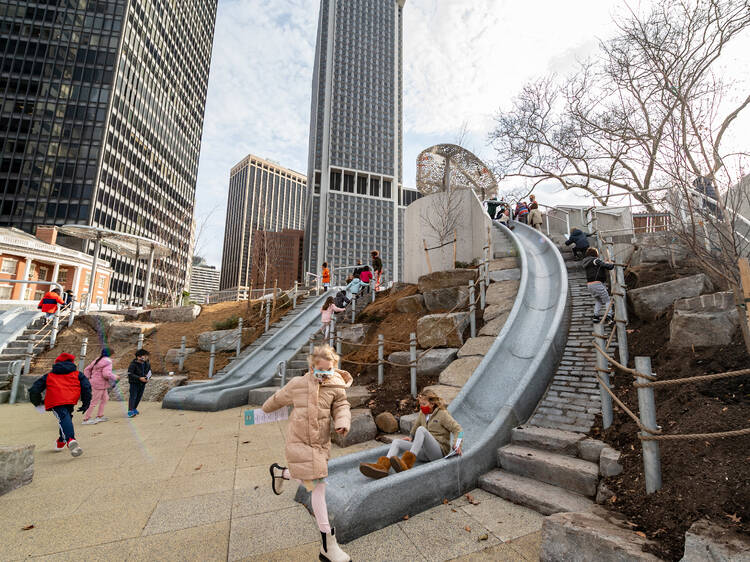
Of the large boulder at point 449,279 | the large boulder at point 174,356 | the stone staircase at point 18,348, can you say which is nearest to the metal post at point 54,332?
the stone staircase at point 18,348

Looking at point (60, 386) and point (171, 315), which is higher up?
point (171, 315)

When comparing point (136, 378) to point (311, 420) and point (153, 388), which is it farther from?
point (311, 420)

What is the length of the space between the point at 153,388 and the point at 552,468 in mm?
10659

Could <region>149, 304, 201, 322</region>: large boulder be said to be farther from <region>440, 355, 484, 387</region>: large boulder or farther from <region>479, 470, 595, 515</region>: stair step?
<region>479, 470, 595, 515</region>: stair step

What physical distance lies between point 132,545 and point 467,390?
4250 millimetres

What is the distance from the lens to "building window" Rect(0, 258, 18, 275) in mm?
28078

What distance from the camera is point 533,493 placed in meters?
3.45

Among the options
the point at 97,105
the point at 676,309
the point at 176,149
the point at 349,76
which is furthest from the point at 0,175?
the point at 349,76

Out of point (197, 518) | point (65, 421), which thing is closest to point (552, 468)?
point (197, 518)

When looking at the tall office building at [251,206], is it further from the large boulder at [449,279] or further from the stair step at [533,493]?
the stair step at [533,493]

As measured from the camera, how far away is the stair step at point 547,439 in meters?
3.99

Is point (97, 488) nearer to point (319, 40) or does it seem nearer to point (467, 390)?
point (467, 390)

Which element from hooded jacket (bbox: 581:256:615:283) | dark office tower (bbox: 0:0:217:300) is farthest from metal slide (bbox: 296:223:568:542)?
dark office tower (bbox: 0:0:217:300)

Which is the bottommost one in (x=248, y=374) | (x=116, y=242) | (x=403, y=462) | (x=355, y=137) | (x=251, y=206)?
(x=403, y=462)
